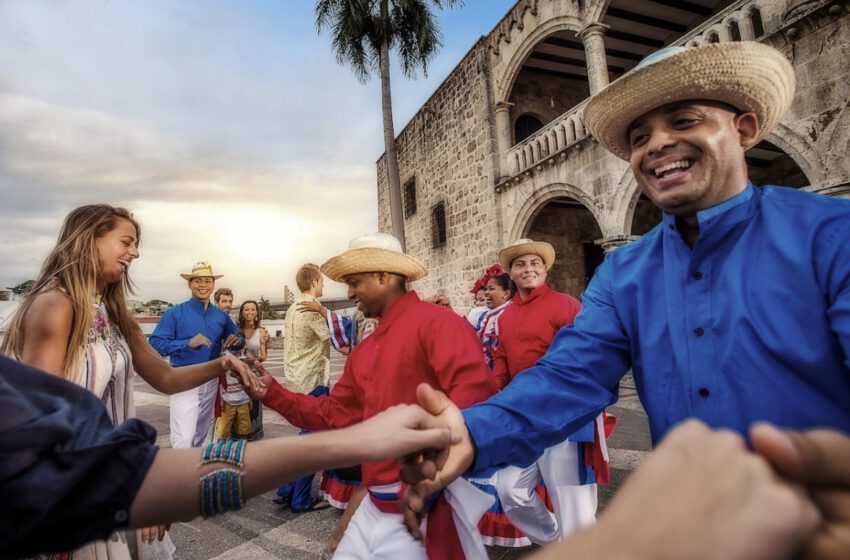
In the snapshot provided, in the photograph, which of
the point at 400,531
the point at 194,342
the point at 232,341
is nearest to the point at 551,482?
the point at 400,531

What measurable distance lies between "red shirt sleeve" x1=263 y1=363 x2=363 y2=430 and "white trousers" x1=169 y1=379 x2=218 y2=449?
248 cm

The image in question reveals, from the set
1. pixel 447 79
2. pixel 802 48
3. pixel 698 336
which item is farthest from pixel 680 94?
pixel 447 79

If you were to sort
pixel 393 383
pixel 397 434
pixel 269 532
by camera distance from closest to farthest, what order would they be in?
pixel 397 434, pixel 393 383, pixel 269 532

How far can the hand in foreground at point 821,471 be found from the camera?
0.47m

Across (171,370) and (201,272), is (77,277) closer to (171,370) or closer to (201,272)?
(171,370)

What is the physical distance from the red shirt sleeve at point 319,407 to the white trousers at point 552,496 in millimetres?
1195

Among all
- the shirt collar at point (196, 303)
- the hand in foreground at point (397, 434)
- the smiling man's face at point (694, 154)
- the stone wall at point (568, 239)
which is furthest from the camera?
the stone wall at point (568, 239)

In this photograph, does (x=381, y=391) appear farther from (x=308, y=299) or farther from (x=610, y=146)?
(x=308, y=299)

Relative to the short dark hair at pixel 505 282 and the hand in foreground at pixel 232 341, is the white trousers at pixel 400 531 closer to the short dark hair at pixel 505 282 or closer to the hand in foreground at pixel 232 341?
the hand in foreground at pixel 232 341

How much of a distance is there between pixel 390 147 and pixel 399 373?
11.9 m

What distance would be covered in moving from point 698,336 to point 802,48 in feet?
21.0

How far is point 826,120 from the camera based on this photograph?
5152mm

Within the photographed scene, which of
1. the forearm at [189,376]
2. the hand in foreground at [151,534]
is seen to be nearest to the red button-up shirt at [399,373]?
the forearm at [189,376]

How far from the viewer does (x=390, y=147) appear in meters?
13.0
